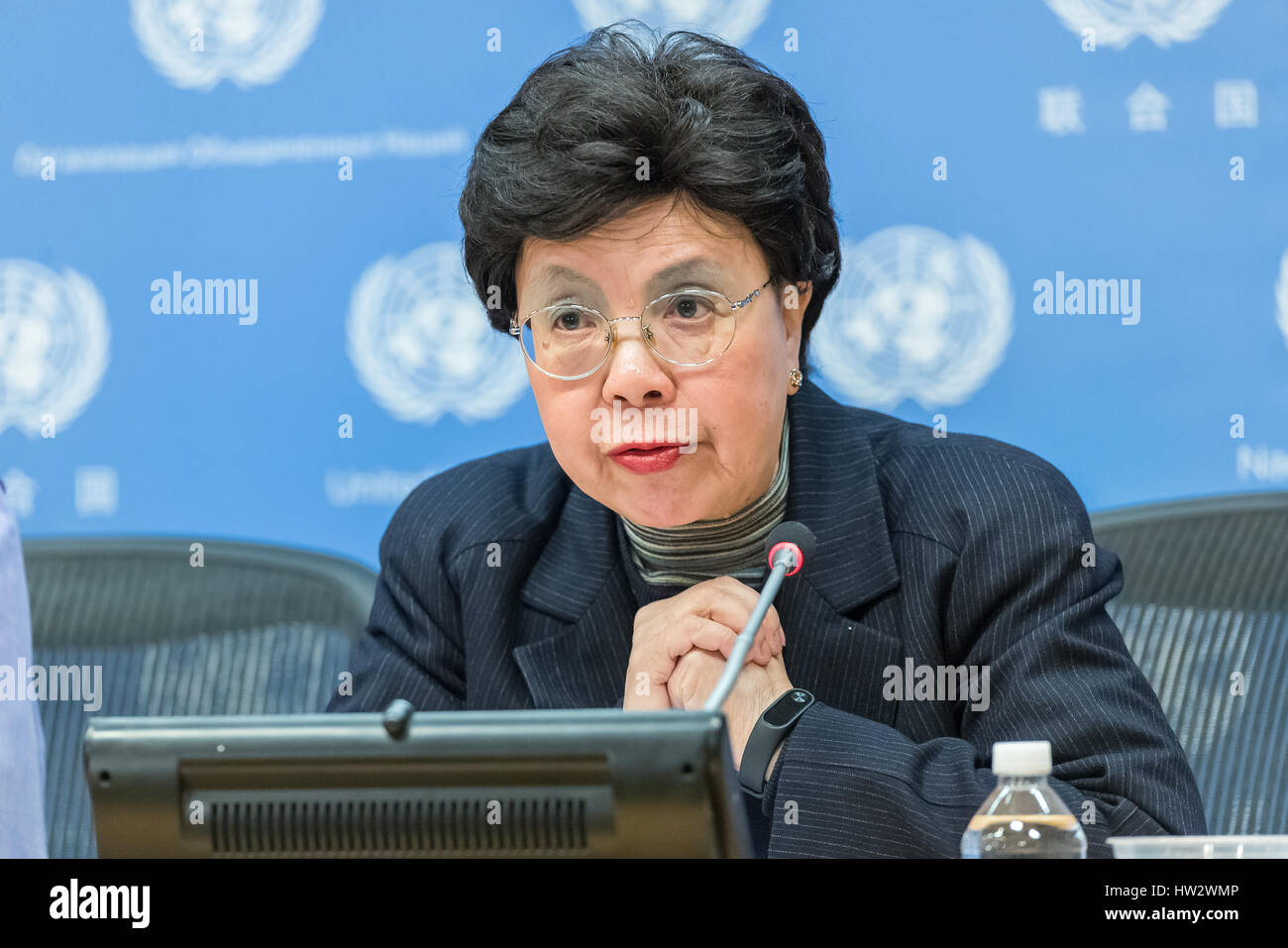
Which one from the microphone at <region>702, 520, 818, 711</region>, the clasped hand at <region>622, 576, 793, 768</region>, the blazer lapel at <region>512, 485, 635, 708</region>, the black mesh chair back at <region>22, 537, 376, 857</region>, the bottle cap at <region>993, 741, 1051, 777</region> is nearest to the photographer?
the bottle cap at <region>993, 741, 1051, 777</region>

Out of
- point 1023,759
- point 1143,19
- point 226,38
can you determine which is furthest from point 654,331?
point 226,38

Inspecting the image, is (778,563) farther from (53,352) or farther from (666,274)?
(53,352)

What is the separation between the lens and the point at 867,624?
4.99 ft

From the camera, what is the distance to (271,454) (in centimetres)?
221

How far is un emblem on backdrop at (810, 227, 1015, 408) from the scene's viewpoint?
2002 mm

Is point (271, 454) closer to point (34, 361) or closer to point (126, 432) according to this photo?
point (126, 432)

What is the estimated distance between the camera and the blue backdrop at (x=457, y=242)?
1943mm

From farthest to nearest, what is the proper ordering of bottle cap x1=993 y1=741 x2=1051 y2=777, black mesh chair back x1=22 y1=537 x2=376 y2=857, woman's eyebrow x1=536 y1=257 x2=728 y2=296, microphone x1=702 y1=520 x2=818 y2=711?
black mesh chair back x1=22 y1=537 x2=376 y2=857 < woman's eyebrow x1=536 y1=257 x2=728 y2=296 < microphone x1=702 y1=520 x2=818 y2=711 < bottle cap x1=993 y1=741 x2=1051 y2=777

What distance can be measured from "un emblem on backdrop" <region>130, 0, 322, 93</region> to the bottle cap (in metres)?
1.79

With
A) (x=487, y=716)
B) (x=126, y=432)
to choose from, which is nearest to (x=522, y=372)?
(x=126, y=432)

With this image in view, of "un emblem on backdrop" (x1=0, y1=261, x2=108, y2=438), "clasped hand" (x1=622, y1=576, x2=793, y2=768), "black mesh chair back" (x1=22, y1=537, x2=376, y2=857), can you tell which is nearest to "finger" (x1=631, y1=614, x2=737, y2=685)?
"clasped hand" (x1=622, y1=576, x2=793, y2=768)

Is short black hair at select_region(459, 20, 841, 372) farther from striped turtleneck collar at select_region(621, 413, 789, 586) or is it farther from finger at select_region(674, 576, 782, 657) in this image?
finger at select_region(674, 576, 782, 657)
